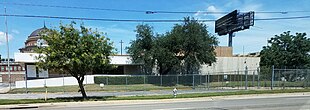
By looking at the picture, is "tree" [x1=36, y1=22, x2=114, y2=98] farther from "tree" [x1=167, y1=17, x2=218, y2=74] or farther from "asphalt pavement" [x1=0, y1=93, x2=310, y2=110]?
"tree" [x1=167, y1=17, x2=218, y2=74]

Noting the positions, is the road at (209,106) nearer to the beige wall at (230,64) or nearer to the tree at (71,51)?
the tree at (71,51)

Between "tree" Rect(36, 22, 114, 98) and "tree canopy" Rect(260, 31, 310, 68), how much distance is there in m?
43.3

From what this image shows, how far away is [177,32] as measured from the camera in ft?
128

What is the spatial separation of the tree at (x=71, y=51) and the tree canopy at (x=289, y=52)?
43.3 m

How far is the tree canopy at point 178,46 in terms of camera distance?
124ft

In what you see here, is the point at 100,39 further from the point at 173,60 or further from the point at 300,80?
the point at 300,80

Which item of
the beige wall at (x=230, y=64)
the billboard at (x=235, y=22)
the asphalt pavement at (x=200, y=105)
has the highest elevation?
the billboard at (x=235, y=22)

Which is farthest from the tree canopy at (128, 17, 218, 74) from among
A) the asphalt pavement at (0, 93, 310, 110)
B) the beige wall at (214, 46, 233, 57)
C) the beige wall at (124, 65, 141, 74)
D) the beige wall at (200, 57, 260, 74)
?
the asphalt pavement at (0, 93, 310, 110)

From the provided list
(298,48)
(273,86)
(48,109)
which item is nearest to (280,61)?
(298,48)

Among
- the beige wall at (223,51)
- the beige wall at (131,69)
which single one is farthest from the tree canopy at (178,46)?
the beige wall at (223,51)

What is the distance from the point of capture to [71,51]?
17.1 meters

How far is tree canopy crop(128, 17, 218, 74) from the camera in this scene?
37.8 meters

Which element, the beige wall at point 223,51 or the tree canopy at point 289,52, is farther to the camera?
the beige wall at point 223,51

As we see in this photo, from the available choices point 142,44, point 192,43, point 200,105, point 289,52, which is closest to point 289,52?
point 289,52
